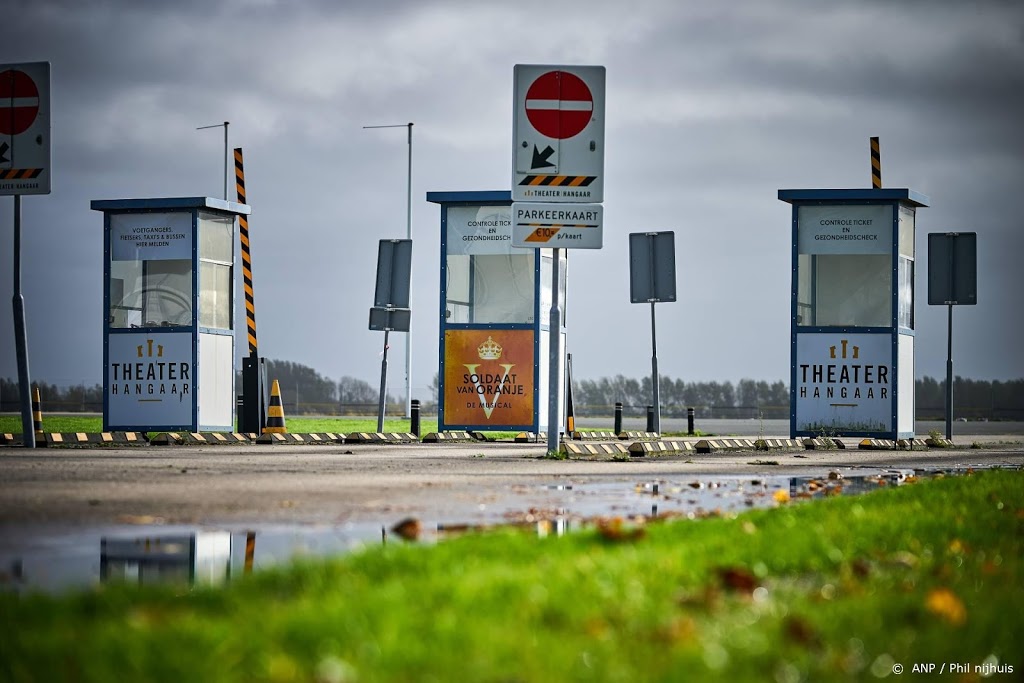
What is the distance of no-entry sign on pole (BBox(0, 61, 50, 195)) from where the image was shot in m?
17.2

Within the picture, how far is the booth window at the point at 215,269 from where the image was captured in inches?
933

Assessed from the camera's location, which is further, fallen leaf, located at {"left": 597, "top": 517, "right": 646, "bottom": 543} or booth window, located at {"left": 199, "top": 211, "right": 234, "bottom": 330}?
booth window, located at {"left": 199, "top": 211, "right": 234, "bottom": 330}

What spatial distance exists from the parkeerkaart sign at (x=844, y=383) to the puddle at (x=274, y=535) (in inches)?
491

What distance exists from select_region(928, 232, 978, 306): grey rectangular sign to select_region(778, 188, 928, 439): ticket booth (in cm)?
303

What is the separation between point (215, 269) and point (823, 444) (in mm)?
10729

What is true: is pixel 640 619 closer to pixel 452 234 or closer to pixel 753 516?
pixel 753 516

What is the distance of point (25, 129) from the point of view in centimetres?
1741

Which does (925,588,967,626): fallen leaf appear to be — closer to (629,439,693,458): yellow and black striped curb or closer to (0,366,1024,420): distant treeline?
(629,439,693,458): yellow and black striped curb

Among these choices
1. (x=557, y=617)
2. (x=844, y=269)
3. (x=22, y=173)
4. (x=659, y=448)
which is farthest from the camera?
(x=844, y=269)

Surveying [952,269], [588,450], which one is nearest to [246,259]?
[588,450]

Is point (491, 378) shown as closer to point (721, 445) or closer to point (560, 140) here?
point (721, 445)

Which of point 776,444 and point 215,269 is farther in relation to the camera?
point 215,269

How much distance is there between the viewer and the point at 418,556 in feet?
18.6

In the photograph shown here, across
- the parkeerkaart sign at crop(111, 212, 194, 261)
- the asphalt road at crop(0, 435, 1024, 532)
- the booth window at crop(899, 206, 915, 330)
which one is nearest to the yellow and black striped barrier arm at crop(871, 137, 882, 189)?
the booth window at crop(899, 206, 915, 330)
